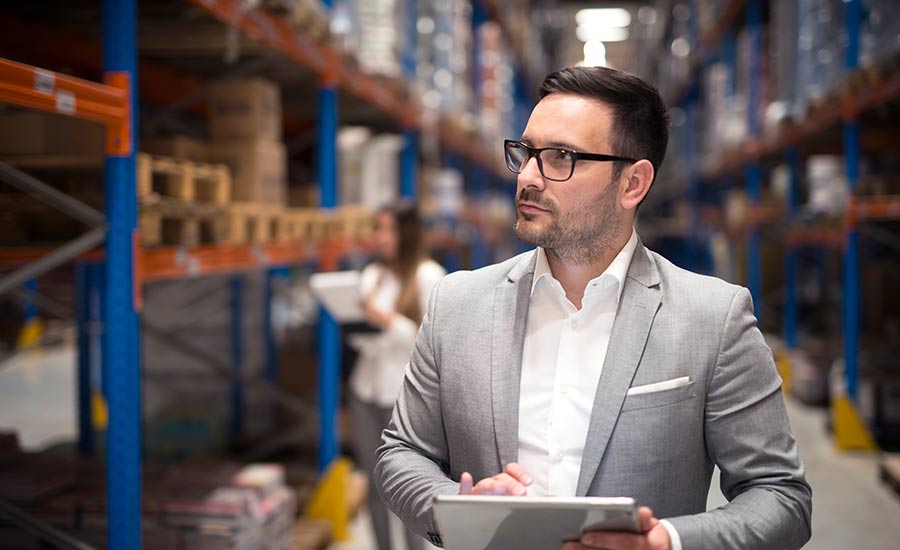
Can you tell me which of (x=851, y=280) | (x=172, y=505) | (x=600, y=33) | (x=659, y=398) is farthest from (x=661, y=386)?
(x=600, y=33)

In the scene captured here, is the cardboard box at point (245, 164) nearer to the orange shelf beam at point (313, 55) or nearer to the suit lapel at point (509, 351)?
the orange shelf beam at point (313, 55)

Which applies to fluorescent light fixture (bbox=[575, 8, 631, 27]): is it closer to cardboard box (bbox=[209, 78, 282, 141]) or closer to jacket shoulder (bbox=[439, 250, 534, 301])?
cardboard box (bbox=[209, 78, 282, 141])

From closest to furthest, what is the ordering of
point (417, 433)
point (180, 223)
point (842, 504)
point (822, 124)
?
point (417, 433) → point (180, 223) → point (842, 504) → point (822, 124)

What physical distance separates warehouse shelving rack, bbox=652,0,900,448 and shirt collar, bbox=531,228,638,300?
447 cm

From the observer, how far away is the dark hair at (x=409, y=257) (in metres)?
4.26

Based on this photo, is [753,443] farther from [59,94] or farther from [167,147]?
→ [167,147]

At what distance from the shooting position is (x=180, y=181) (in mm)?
3438

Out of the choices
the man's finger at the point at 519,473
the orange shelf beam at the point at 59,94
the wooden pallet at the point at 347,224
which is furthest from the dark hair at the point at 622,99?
the wooden pallet at the point at 347,224

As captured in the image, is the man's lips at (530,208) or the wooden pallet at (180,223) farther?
the wooden pallet at (180,223)

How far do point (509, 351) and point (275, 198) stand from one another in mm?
2893

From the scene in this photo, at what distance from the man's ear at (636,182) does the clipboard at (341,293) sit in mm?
2465

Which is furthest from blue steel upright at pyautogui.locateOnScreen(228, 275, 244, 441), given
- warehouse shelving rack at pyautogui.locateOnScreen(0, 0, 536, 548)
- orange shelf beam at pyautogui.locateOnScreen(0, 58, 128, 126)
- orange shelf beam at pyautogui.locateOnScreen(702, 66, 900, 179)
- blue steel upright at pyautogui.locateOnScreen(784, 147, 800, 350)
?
blue steel upright at pyautogui.locateOnScreen(784, 147, 800, 350)

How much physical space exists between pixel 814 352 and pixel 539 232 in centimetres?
854

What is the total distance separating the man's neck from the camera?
6.37ft
